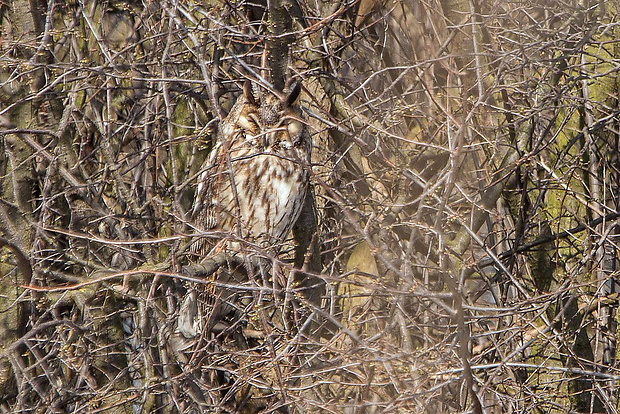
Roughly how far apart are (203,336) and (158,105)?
153 centimetres

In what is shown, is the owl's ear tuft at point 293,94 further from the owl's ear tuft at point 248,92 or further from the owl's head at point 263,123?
the owl's ear tuft at point 248,92

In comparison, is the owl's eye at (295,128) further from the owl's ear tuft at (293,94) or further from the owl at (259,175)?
the owl's ear tuft at (293,94)

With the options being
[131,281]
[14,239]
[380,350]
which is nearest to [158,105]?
[14,239]

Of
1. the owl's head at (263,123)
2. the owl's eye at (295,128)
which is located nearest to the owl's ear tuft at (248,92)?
the owl's head at (263,123)

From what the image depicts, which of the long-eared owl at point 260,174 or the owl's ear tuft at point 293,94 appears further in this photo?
the long-eared owl at point 260,174

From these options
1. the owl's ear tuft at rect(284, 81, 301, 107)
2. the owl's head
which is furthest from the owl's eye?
the owl's ear tuft at rect(284, 81, 301, 107)

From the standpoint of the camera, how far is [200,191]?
342 cm

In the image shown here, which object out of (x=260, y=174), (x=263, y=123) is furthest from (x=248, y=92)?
(x=260, y=174)

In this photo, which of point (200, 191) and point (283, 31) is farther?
point (200, 191)

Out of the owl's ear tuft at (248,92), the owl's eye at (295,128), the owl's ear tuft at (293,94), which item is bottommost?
the owl's eye at (295,128)

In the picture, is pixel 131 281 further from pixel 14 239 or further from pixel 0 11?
pixel 0 11

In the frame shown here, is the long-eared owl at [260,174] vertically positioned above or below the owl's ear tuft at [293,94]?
below

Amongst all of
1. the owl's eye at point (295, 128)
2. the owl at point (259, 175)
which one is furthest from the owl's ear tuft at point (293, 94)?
the owl's eye at point (295, 128)

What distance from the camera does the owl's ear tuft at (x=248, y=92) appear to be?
11.3ft
